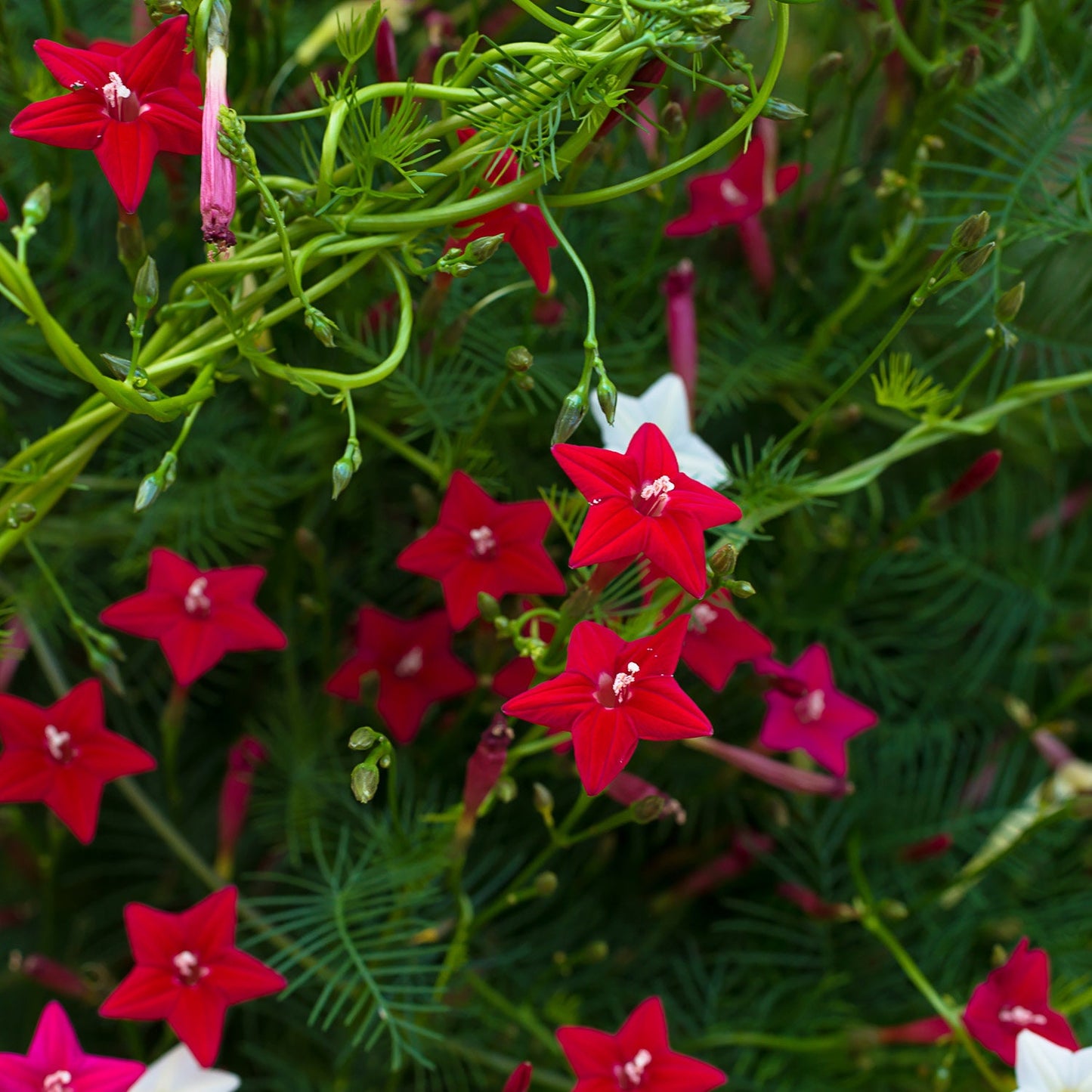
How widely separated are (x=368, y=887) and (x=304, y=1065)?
0.12 meters

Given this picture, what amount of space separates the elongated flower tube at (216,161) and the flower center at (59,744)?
0.66 feet

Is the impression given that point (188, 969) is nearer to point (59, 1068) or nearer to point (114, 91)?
point (59, 1068)

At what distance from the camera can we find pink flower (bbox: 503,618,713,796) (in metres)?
0.33

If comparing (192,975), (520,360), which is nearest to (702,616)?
(520,360)

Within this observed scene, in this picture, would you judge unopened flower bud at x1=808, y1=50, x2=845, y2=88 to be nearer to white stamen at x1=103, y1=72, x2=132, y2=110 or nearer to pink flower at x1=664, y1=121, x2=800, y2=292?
pink flower at x1=664, y1=121, x2=800, y2=292

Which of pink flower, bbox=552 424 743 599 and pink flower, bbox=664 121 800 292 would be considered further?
pink flower, bbox=664 121 800 292

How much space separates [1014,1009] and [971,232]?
0.28 metres

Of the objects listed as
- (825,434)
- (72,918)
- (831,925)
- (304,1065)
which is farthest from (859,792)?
(72,918)

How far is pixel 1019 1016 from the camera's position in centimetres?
42

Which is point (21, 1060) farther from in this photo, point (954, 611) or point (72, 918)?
point (954, 611)

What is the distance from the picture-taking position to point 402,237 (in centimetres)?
36


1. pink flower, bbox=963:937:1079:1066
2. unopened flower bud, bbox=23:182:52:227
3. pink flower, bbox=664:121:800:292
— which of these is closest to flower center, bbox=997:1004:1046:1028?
pink flower, bbox=963:937:1079:1066

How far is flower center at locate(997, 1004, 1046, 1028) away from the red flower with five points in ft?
1.34

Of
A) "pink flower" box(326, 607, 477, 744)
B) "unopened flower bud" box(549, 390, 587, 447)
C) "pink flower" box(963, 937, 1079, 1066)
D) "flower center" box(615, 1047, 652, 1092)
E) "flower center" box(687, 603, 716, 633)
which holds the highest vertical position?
"unopened flower bud" box(549, 390, 587, 447)
